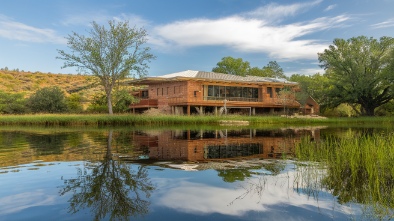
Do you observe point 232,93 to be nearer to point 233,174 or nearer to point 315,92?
point 315,92

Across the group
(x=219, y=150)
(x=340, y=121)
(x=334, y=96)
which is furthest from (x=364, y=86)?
(x=219, y=150)

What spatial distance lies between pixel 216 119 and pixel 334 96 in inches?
957

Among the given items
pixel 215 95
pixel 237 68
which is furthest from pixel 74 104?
pixel 237 68

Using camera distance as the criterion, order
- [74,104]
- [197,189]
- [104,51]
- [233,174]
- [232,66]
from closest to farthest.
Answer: [197,189]
[233,174]
[104,51]
[74,104]
[232,66]

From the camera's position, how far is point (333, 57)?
4731cm

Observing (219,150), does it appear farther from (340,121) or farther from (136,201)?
(340,121)

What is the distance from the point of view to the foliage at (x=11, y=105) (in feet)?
142

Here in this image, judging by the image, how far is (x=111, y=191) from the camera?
578 centimetres

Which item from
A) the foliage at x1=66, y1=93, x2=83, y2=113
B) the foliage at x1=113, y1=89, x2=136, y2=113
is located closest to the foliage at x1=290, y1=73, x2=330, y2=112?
the foliage at x1=113, y1=89, x2=136, y2=113

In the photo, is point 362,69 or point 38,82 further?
point 38,82

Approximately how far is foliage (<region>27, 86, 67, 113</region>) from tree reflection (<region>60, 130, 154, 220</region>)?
3802 centimetres

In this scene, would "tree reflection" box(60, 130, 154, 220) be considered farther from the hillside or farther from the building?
Result: the hillside

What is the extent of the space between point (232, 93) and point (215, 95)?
2.83 m

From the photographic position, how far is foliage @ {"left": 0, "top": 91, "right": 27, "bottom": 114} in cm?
4316
